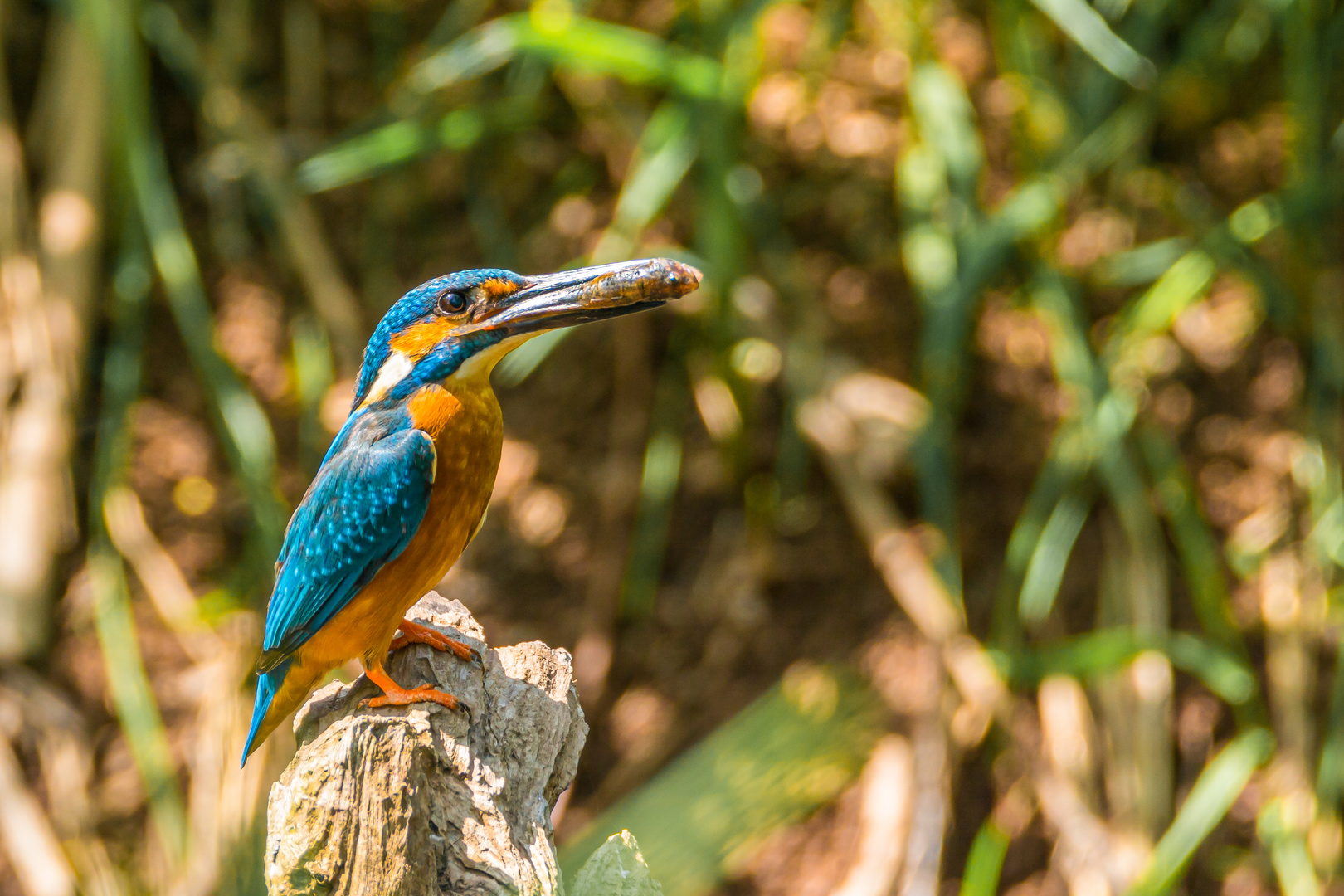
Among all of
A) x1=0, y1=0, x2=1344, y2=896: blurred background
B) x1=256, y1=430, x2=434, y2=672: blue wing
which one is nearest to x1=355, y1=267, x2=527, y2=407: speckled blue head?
x1=256, y1=430, x2=434, y2=672: blue wing

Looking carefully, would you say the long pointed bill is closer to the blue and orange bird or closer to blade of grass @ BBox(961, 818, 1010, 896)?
the blue and orange bird

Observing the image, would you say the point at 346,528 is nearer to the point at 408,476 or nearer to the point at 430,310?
the point at 408,476

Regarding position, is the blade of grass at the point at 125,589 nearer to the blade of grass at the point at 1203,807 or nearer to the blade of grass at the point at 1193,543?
the blade of grass at the point at 1203,807

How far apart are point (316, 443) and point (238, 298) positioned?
727 millimetres

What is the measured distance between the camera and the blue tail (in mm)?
2064

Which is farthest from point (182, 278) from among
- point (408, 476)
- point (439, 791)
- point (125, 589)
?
point (439, 791)

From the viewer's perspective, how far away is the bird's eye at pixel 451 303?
1.96 metres

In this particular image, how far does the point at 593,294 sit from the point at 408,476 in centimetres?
46

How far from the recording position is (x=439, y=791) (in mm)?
1579

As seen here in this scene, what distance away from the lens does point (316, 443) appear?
3.59 meters

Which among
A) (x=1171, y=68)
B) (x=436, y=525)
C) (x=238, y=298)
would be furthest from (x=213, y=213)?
(x=1171, y=68)

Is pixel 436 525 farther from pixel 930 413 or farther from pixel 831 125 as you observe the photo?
pixel 831 125

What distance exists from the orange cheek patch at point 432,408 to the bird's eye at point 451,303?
14cm

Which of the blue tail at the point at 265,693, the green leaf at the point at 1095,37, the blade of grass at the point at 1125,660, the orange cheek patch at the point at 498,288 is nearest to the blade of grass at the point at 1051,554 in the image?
the blade of grass at the point at 1125,660
